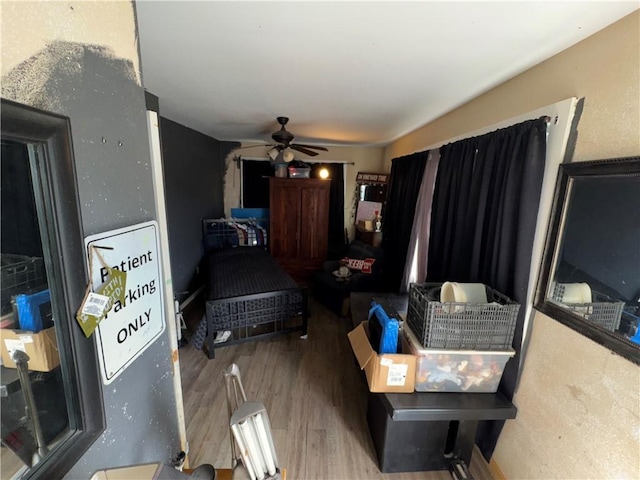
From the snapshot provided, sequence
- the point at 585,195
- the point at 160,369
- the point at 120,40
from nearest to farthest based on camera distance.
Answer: the point at 120,40
the point at 160,369
the point at 585,195

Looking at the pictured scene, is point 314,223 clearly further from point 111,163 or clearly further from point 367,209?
point 111,163

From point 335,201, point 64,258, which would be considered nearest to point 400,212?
point 335,201

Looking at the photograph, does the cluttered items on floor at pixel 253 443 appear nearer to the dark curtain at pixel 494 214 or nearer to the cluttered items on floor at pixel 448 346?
the cluttered items on floor at pixel 448 346

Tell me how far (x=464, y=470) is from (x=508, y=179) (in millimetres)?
1647

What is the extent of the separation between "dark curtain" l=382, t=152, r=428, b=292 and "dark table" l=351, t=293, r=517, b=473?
1.69 m

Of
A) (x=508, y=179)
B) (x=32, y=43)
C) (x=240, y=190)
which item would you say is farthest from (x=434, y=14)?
(x=240, y=190)

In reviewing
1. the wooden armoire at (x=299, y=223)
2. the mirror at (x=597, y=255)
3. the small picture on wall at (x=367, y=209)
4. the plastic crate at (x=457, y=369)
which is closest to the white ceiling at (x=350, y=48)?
the mirror at (x=597, y=255)

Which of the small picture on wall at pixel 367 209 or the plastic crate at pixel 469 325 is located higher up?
the small picture on wall at pixel 367 209

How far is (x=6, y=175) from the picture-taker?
509 millimetres

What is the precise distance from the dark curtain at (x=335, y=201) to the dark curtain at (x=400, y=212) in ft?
3.62

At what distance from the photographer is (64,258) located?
602mm

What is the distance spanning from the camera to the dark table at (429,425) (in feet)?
4.71

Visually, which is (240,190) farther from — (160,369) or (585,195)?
(585,195)

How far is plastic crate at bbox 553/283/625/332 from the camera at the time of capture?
Answer: 1.06 m
